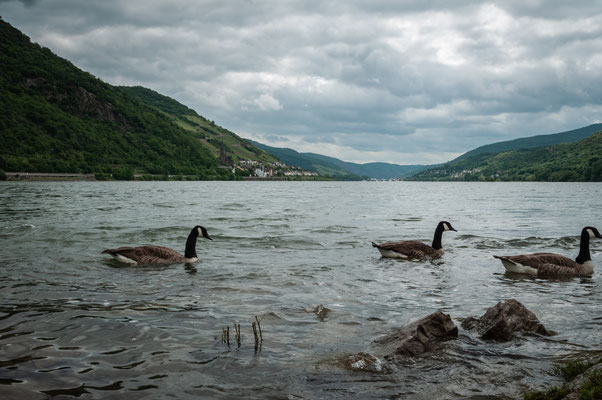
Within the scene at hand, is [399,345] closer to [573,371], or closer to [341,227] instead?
[573,371]

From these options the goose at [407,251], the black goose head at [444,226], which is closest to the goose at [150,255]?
the goose at [407,251]

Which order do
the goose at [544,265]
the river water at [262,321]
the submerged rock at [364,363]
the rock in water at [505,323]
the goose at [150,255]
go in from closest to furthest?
1. the river water at [262,321]
2. the submerged rock at [364,363]
3. the rock in water at [505,323]
4. the goose at [544,265]
5. the goose at [150,255]

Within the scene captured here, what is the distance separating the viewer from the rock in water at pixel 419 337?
22.5 ft

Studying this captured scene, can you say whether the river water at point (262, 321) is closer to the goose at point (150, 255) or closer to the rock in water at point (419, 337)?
the rock in water at point (419, 337)

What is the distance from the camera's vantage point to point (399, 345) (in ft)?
22.6

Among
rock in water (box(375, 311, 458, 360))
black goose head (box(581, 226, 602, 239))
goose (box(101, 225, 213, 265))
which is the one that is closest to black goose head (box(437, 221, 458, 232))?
black goose head (box(581, 226, 602, 239))

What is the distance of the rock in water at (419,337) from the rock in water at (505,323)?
68 cm

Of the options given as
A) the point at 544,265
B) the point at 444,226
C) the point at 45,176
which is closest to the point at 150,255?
the point at 444,226

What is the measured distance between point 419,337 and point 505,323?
1.81m

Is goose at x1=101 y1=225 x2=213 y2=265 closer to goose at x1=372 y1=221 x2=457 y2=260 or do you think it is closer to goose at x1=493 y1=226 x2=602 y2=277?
goose at x1=372 y1=221 x2=457 y2=260

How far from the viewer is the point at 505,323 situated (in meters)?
7.69

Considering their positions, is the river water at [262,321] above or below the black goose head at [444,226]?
below

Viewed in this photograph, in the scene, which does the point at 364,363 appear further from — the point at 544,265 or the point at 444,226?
the point at 444,226

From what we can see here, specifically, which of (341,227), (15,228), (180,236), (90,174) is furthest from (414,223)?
(90,174)
